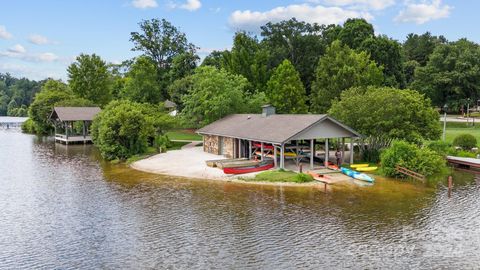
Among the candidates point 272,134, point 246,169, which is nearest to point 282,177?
point 246,169

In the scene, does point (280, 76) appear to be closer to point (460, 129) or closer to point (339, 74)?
point (339, 74)

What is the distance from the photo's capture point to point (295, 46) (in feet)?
244

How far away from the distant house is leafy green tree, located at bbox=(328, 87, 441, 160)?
2.70m

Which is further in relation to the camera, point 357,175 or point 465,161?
point 465,161

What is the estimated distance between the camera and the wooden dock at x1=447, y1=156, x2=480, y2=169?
3316 centimetres

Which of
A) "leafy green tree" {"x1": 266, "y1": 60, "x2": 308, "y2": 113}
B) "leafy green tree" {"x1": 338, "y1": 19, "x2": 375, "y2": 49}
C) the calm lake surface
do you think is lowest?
the calm lake surface

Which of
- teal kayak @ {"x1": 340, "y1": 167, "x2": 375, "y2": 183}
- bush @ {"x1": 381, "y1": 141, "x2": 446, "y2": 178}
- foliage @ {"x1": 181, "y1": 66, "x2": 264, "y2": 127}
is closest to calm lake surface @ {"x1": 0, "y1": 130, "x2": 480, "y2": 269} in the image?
teal kayak @ {"x1": 340, "y1": 167, "x2": 375, "y2": 183}

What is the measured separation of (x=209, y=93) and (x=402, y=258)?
35354mm

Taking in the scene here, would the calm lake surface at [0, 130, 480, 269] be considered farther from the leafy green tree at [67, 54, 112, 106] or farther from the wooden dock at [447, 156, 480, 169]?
the leafy green tree at [67, 54, 112, 106]

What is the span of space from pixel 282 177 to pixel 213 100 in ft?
68.1

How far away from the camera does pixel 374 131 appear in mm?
33812

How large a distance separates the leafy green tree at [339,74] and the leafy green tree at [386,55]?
7.48 meters

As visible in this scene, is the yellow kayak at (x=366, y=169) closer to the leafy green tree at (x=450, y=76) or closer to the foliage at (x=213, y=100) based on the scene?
the foliage at (x=213, y=100)

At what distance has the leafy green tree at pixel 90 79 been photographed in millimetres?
83000
